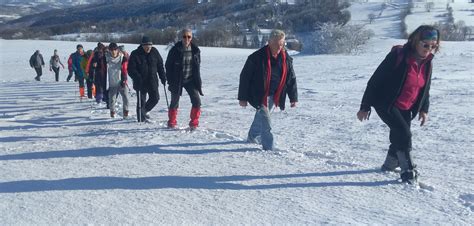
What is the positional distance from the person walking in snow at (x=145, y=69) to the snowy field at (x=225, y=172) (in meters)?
0.58

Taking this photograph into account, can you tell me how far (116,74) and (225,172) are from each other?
5041 millimetres

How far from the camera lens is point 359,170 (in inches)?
225

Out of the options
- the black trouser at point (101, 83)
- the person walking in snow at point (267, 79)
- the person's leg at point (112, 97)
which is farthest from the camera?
the black trouser at point (101, 83)

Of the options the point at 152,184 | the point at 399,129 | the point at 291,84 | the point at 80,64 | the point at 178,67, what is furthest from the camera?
the point at 80,64

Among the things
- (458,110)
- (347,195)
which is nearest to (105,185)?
(347,195)

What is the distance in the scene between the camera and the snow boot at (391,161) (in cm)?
552

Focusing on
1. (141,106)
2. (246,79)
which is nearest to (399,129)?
(246,79)

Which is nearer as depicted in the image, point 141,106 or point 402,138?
point 402,138

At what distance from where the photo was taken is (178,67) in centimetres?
792

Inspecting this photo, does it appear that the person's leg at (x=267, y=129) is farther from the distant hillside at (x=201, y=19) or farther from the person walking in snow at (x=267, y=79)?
the distant hillside at (x=201, y=19)

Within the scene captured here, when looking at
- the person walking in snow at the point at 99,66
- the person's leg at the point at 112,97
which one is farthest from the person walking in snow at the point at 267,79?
the person walking in snow at the point at 99,66

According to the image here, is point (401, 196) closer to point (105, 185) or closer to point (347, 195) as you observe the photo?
point (347, 195)

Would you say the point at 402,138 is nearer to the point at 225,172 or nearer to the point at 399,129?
the point at 399,129

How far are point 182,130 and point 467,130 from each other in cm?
473
